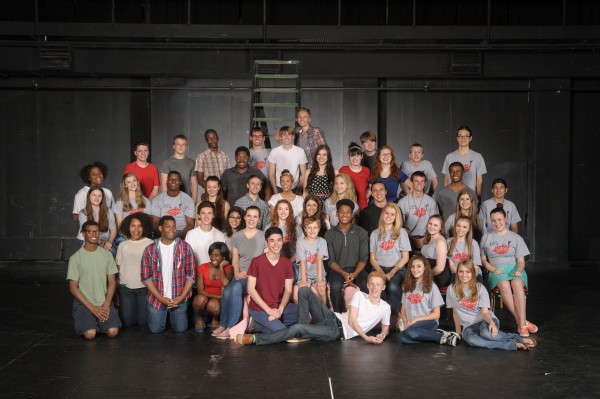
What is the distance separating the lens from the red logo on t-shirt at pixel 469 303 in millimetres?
6535

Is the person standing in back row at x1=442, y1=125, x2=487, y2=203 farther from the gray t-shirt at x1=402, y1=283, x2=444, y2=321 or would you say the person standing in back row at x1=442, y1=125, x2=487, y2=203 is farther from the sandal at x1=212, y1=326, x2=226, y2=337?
the sandal at x1=212, y1=326, x2=226, y2=337

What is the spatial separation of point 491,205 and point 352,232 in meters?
1.67

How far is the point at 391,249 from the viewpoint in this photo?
7305mm

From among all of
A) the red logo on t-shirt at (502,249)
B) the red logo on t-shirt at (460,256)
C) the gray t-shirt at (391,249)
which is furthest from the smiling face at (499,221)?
the gray t-shirt at (391,249)

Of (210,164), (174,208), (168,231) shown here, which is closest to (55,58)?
(210,164)

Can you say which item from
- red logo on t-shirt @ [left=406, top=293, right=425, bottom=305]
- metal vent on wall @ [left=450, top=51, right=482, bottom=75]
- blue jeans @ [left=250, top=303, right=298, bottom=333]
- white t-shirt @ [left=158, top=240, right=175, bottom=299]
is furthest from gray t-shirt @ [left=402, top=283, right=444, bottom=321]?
metal vent on wall @ [left=450, top=51, right=482, bottom=75]

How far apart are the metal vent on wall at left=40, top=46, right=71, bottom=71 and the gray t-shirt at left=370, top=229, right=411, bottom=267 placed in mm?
5733

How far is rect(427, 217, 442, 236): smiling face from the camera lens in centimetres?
716

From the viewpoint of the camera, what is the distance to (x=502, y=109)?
→ 11633mm

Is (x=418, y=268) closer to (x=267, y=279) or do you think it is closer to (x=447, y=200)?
(x=267, y=279)

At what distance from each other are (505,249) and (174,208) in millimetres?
3290

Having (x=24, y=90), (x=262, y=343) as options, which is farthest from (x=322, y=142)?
(x=24, y=90)

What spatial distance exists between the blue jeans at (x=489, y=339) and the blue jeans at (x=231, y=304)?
195cm

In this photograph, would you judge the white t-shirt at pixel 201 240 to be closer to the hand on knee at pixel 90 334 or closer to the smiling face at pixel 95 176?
the hand on knee at pixel 90 334
